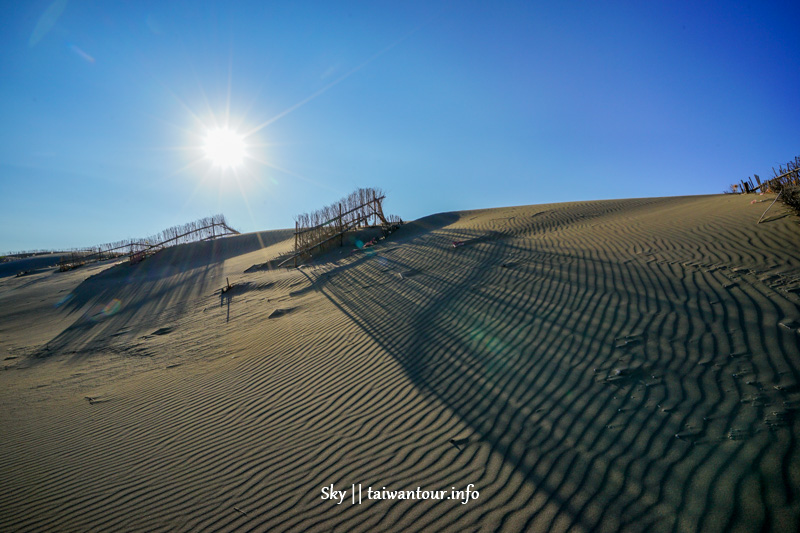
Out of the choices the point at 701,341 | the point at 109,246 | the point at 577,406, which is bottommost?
the point at 577,406

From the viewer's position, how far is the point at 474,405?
15.0 ft

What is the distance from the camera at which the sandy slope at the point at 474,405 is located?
3.16m

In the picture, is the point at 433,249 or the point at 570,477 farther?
the point at 433,249

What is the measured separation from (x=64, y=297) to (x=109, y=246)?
16.5m

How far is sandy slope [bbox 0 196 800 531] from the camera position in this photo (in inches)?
125

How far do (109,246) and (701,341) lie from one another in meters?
41.2

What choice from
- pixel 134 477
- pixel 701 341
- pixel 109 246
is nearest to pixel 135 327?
pixel 134 477

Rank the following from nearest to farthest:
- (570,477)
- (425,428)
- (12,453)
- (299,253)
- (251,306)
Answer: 1. (570,477)
2. (425,428)
3. (12,453)
4. (251,306)
5. (299,253)

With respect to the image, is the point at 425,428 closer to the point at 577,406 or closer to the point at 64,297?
the point at 577,406

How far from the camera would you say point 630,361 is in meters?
4.66

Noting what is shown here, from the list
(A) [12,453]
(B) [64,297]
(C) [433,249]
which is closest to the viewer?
(A) [12,453]

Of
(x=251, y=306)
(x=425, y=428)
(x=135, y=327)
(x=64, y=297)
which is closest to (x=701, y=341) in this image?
(x=425, y=428)

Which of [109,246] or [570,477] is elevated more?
[109,246]

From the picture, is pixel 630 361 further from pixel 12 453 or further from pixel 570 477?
pixel 12 453
